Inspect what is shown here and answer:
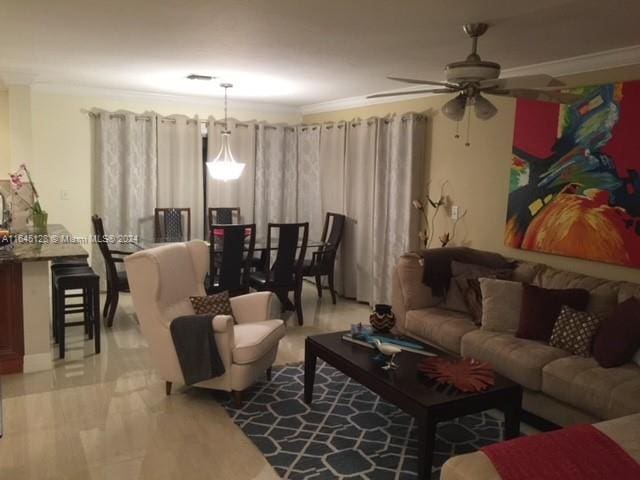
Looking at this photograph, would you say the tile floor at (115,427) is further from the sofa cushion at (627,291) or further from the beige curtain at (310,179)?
the beige curtain at (310,179)

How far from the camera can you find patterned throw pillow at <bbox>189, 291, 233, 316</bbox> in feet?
12.3

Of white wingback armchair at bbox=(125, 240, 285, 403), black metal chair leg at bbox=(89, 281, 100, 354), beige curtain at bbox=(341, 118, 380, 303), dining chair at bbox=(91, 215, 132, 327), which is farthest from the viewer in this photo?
beige curtain at bbox=(341, 118, 380, 303)

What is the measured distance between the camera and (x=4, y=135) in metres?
6.14

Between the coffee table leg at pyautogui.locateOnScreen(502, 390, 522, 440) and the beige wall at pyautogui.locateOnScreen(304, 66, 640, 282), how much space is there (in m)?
1.53

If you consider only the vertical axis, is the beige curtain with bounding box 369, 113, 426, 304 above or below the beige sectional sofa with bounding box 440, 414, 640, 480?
above

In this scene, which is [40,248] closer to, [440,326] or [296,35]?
[296,35]

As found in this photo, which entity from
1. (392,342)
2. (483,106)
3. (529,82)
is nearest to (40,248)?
(392,342)

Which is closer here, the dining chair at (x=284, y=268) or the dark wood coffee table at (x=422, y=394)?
the dark wood coffee table at (x=422, y=394)

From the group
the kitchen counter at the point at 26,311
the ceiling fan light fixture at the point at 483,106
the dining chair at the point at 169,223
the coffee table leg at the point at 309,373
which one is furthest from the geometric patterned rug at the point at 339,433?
the dining chair at the point at 169,223

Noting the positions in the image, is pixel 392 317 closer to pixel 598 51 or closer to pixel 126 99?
pixel 598 51

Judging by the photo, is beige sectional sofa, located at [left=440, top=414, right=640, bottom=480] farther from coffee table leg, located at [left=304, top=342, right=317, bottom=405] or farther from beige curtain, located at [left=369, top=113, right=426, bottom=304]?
beige curtain, located at [left=369, top=113, right=426, bottom=304]

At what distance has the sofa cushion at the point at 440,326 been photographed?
3.80 m

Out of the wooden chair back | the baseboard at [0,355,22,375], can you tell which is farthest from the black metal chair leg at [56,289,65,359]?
the wooden chair back

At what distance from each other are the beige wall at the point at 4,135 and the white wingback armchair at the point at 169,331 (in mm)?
3683
